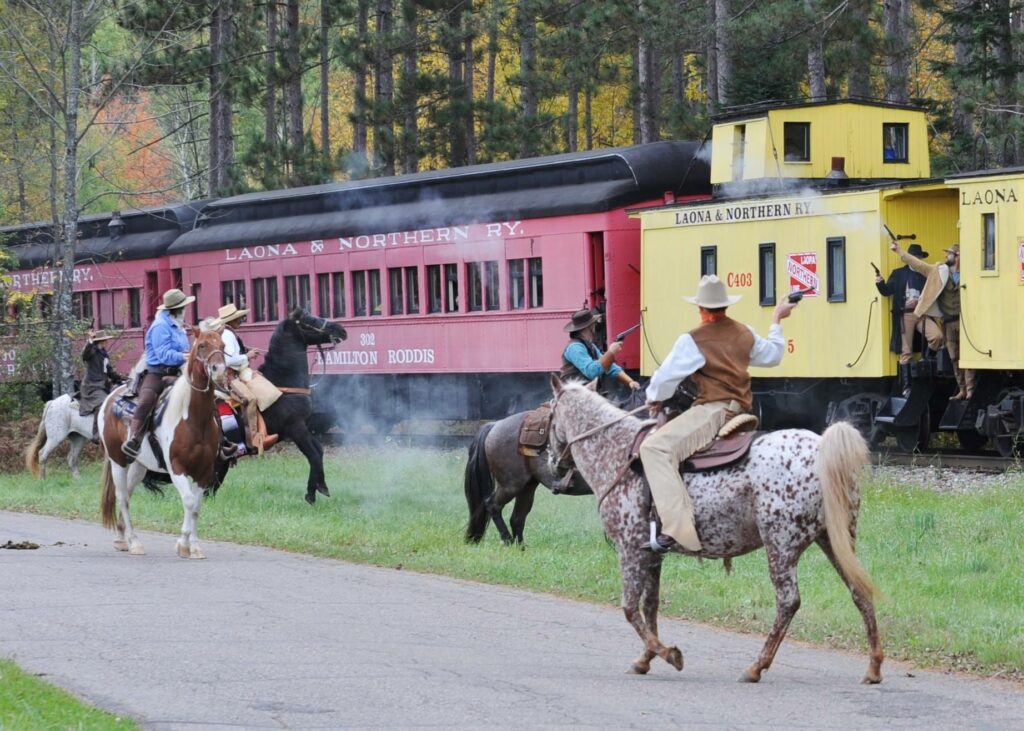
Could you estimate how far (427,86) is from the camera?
127 ft

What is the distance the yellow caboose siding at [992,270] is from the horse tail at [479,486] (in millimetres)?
6944

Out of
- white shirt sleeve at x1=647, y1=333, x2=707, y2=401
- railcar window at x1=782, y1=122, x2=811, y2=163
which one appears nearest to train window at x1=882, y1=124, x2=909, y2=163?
railcar window at x1=782, y1=122, x2=811, y2=163

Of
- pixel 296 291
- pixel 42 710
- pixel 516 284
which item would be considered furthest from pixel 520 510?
pixel 296 291

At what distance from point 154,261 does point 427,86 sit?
33.1 ft

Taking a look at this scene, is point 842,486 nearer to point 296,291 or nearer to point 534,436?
point 534,436

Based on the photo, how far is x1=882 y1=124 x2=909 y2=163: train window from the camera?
77.9 ft

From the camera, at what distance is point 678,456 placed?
338 inches

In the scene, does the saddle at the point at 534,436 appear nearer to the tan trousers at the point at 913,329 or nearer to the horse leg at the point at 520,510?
the horse leg at the point at 520,510

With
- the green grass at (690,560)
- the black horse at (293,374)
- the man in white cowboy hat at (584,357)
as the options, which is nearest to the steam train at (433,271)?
the black horse at (293,374)

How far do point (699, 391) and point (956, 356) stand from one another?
10.8 m

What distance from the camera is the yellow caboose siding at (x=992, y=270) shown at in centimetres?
1789

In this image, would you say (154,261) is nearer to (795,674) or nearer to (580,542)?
(580,542)

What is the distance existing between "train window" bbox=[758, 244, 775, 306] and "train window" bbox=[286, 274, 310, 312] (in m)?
9.03

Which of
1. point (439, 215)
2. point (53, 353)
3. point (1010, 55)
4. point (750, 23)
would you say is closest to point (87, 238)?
point (53, 353)
